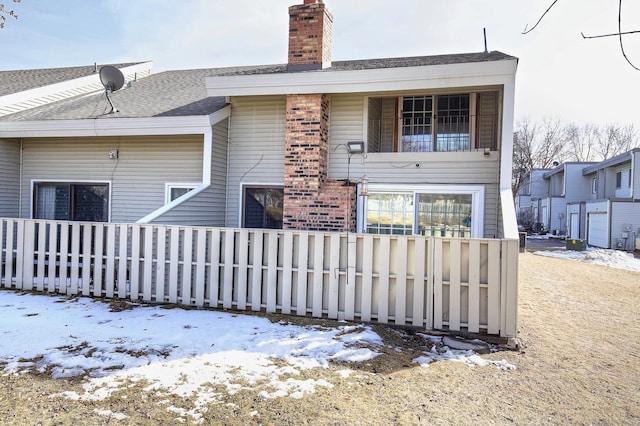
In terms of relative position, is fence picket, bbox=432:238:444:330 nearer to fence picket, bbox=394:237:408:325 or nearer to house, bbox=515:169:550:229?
fence picket, bbox=394:237:408:325

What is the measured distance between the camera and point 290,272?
5578 millimetres

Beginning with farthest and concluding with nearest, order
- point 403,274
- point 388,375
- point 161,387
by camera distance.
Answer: point 403,274, point 388,375, point 161,387

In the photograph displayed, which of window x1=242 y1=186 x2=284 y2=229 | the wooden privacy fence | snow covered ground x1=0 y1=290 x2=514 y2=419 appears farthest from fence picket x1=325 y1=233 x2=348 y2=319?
window x1=242 y1=186 x2=284 y2=229

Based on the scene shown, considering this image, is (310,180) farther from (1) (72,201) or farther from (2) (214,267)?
(1) (72,201)

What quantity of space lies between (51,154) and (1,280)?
4.23 metres

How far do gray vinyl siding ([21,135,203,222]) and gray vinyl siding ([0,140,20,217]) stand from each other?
0.15 m

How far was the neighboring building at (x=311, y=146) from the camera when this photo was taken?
7.61m

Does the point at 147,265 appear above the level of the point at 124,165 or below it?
below

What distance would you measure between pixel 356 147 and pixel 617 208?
17308mm

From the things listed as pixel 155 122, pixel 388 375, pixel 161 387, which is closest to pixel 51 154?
pixel 155 122

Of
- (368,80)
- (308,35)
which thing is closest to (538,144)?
(308,35)

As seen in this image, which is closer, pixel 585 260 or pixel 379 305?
pixel 379 305

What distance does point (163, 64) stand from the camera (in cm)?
1409

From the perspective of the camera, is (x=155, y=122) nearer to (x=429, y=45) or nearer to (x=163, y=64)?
(x=163, y=64)
